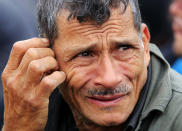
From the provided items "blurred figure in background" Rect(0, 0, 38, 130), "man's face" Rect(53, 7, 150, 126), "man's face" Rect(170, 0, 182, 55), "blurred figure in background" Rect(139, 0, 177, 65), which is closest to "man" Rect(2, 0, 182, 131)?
"man's face" Rect(53, 7, 150, 126)

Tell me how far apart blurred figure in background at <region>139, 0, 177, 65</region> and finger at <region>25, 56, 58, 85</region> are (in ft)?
8.55

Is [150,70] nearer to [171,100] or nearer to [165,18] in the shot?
[171,100]

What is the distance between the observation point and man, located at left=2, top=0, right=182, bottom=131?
3699mm

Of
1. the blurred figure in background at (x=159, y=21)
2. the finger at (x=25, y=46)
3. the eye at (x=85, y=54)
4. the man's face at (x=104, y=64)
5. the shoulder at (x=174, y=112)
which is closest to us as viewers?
the shoulder at (x=174, y=112)

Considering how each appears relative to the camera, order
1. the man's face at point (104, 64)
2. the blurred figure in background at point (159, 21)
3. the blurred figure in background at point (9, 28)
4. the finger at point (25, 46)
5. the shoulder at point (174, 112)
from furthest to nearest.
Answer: the blurred figure in background at point (159, 21) → the blurred figure in background at point (9, 28) → the finger at point (25, 46) → the man's face at point (104, 64) → the shoulder at point (174, 112)

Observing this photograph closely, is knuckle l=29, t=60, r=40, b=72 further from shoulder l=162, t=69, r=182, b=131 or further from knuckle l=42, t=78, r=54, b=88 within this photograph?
shoulder l=162, t=69, r=182, b=131

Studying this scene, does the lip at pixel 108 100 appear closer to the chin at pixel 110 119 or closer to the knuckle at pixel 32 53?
the chin at pixel 110 119

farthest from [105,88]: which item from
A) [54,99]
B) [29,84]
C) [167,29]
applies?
[167,29]

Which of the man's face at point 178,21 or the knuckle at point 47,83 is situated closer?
the man's face at point 178,21

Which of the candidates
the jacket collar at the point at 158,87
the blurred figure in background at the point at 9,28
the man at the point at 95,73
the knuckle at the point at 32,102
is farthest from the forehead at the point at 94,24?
the blurred figure in background at the point at 9,28

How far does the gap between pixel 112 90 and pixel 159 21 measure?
3.00m

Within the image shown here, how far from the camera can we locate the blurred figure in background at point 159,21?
6.23 meters

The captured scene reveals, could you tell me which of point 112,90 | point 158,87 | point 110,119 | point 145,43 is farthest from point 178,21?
point 110,119

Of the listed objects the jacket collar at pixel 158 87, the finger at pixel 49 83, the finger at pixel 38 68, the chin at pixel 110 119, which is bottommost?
the chin at pixel 110 119
